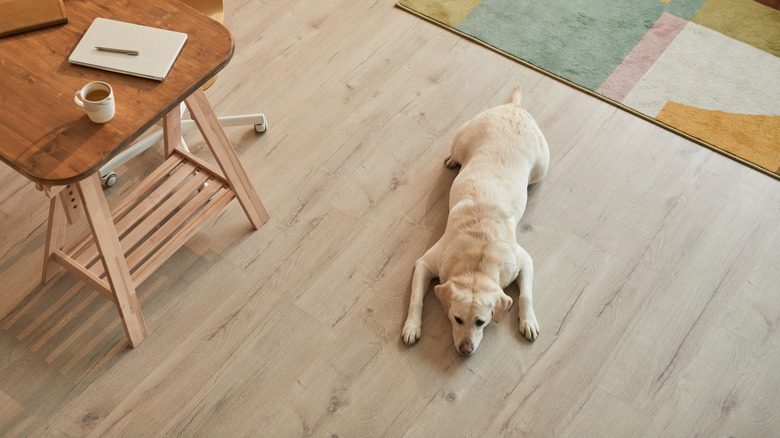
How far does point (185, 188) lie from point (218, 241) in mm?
203

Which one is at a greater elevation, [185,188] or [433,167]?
[185,188]

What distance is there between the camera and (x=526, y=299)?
2.06 meters

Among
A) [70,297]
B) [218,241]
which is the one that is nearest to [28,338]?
[70,297]

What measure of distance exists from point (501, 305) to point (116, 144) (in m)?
1.08

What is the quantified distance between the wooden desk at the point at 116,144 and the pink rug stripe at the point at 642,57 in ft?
4.66

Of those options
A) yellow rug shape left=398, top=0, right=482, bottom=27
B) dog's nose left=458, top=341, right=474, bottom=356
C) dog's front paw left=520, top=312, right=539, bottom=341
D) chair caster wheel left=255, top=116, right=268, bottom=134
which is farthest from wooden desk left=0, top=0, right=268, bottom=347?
yellow rug shape left=398, top=0, right=482, bottom=27

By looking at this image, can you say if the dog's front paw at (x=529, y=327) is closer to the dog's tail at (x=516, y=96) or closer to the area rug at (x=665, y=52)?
the dog's tail at (x=516, y=96)

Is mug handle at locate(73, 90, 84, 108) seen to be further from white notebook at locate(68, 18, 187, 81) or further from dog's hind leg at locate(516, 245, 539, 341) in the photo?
dog's hind leg at locate(516, 245, 539, 341)

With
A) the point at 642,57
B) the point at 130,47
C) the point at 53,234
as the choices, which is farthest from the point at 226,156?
the point at 642,57

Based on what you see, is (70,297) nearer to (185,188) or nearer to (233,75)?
(185,188)

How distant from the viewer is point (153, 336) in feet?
6.69

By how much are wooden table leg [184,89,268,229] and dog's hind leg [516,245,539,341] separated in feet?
2.74

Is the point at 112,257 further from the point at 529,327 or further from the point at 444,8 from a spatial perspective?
the point at 444,8

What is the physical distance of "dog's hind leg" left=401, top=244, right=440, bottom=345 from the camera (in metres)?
2.02
